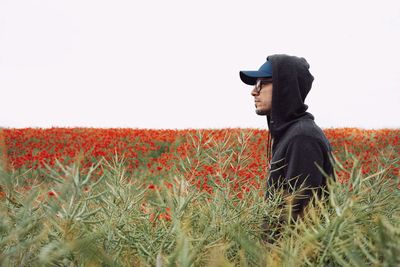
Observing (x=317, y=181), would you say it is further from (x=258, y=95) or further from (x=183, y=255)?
(x=183, y=255)

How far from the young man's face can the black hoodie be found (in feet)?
0.28

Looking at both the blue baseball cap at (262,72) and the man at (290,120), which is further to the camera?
the blue baseball cap at (262,72)

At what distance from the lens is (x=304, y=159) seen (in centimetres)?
296

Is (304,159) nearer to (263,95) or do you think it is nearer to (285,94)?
(285,94)

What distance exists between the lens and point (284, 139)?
3.24m

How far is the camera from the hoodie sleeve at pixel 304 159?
9.57 feet

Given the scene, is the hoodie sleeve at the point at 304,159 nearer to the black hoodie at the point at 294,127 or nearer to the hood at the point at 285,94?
the black hoodie at the point at 294,127

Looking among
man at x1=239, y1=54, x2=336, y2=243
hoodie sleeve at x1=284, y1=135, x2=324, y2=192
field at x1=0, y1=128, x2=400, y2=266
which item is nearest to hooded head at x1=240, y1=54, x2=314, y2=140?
man at x1=239, y1=54, x2=336, y2=243

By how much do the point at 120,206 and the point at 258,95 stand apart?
7.87 feet

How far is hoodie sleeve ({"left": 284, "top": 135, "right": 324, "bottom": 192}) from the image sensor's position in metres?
2.92

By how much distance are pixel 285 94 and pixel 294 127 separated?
0.30 meters

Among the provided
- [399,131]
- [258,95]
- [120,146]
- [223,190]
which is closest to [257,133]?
[120,146]

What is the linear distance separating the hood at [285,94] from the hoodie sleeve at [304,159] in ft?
1.13

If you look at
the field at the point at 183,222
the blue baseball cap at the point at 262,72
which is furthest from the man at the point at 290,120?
the field at the point at 183,222
